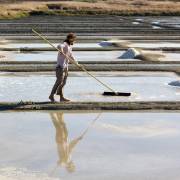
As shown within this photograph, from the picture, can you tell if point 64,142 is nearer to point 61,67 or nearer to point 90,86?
point 61,67

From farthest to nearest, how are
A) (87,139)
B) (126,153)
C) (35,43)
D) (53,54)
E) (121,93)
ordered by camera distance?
(35,43), (53,54), (121,93), (87,139), (126,153)

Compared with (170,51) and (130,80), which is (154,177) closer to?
(130,80)

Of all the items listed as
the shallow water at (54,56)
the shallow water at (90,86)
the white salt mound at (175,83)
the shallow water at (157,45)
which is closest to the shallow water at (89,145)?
the shallow water at (90,86)

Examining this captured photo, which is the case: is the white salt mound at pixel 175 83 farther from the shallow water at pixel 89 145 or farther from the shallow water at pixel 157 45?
the shallow water at pixel 157 45

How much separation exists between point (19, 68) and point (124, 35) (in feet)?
42.8

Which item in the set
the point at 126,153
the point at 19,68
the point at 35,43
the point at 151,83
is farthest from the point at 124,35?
the point at 126,153

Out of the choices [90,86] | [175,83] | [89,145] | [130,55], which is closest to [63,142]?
[89,145]

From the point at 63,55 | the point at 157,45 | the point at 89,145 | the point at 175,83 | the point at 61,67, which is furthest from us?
the point at 157,45

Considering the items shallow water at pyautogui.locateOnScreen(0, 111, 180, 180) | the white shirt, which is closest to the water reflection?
shallow water at pyautogui.locateOnScreen(0, 111, 180, 180)

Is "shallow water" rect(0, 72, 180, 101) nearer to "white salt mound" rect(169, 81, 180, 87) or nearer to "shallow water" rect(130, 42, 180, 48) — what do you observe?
"white salt mound" rect(169, 81, 180, 87)

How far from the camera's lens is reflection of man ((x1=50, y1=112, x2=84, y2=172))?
272 inches

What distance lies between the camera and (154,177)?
6.35 meters

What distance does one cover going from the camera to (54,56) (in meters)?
19.0

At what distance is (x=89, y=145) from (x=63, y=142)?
416 millimetres
